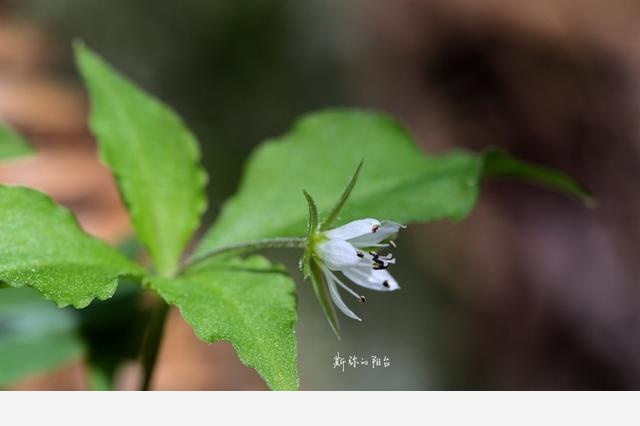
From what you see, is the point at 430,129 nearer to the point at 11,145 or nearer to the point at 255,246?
the point at 11,145

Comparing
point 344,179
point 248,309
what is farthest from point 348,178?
point 248,309

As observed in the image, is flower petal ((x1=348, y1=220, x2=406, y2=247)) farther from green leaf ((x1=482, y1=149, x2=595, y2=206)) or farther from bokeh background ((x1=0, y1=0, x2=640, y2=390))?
bokeh background ((x1=0, y1=0, x2=640, y2=390))

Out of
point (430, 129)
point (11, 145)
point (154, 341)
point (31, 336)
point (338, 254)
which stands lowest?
point (430, 129)

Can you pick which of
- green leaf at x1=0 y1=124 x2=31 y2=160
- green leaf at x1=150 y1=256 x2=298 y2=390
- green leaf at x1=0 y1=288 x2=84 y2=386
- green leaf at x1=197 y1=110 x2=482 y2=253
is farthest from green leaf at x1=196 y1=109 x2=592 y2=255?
green leaf at x1=0 y1=288 x2=84 y2=386

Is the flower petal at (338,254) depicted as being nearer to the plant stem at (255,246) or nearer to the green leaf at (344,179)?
the plant stem at (255,246)

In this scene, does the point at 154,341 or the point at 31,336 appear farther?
the point at 31,336

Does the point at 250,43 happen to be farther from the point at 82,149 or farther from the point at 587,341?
the point at 587,341

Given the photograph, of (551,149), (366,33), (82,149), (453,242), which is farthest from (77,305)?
(366,33)
